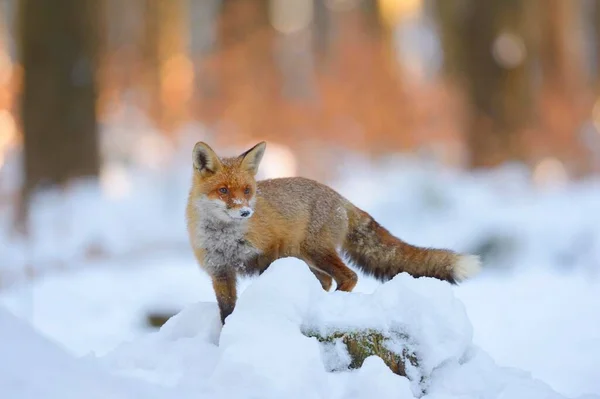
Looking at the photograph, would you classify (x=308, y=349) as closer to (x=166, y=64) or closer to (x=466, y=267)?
(x=466, y=267)

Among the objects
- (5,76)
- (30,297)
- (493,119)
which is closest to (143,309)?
(30,297)

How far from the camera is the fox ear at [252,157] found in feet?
17.0

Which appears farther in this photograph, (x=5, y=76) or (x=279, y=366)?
(x=5, y=76)

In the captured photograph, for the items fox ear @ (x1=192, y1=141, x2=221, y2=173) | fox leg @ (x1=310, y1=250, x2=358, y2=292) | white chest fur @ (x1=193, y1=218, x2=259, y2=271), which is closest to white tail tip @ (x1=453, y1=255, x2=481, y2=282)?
fox leg @ (x1=310, y1=250, x2=358, y2=292)

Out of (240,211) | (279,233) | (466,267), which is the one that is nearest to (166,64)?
(279,233)

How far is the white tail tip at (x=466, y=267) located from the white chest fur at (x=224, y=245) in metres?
1.21

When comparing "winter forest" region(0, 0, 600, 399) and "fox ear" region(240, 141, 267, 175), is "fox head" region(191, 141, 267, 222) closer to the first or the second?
"fox ear" region(240, 141, 267, 175)

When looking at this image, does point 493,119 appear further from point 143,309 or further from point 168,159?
point 143,309

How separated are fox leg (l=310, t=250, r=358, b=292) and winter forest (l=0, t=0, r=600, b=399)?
310 millimetres

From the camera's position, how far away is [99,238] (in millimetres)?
11977

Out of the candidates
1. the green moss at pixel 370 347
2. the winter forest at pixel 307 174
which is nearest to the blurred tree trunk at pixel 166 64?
the winter forest at pixel 307 174

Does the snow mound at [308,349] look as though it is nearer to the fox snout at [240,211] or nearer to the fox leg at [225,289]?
the fox leg at [225,289]

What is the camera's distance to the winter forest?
13.9 ft

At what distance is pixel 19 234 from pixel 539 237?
7.27 metres
